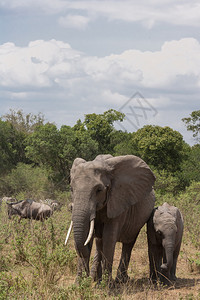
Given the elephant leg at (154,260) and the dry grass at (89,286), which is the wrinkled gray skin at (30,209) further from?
the elephant leg at (154,260)

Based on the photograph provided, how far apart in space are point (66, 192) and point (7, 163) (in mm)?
7855

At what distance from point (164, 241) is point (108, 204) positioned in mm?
1293

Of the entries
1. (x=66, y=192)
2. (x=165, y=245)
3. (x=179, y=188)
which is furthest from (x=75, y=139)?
(x=165, y=245)

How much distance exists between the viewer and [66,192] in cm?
2302

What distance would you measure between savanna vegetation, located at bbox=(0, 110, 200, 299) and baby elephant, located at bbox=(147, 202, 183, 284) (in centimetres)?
28

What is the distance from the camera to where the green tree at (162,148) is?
78.2ft

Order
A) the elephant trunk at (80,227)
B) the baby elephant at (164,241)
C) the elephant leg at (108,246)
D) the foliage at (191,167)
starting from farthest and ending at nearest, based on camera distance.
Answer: the foliage at (191,167), the baby elephant at (164,241), the elephant leg at (108,246), the elephant trunk at (80,227)

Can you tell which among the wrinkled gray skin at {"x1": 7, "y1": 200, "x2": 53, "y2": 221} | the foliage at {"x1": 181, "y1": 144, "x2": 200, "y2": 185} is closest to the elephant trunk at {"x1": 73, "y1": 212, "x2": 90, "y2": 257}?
the wrinkled gray skin at {"x1": 7, "y1": 200, "x2": 53, "y2": 221}

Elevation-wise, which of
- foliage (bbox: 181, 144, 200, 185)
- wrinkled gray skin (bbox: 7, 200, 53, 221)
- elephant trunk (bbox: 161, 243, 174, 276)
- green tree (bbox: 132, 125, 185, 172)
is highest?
green tree (bbox: 132, 125, 185, 172)

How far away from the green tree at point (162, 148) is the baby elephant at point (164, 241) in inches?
598

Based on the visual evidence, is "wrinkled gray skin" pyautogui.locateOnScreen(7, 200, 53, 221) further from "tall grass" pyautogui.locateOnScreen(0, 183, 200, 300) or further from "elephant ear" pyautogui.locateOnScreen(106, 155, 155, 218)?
"elephant ear" pyautogui.locateOnScreen(106, 155, 155, 218)

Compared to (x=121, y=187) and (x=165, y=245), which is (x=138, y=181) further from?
(x=165, y=245)

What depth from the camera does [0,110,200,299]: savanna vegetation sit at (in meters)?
7.35

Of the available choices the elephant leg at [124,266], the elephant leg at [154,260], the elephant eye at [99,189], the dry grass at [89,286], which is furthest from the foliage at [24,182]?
the elephant eye at [99,189]
